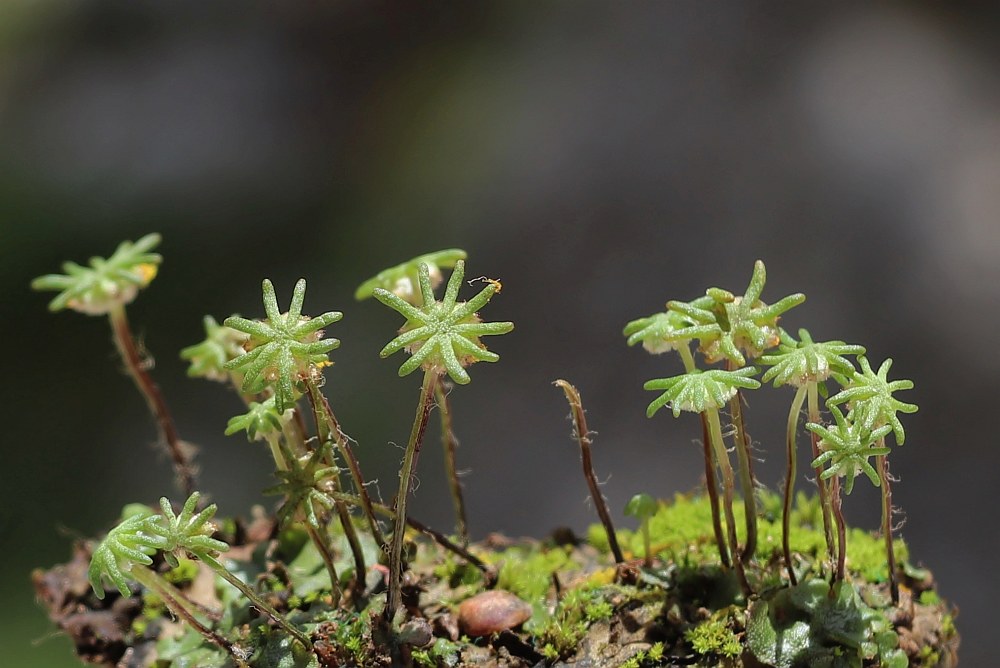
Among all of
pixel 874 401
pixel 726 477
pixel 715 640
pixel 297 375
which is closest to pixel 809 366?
pixel 874 401

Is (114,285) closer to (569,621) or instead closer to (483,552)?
(483,552)

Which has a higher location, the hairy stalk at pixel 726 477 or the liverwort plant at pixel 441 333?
the liverwort plant at pixel 441 333

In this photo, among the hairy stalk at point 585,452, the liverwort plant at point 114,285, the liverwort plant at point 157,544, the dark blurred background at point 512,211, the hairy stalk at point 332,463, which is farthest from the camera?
the dark blurred background at point 512,211

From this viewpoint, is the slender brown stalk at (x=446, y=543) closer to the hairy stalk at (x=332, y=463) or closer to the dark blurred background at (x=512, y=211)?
the hairy stalk at (x=332, y=463)

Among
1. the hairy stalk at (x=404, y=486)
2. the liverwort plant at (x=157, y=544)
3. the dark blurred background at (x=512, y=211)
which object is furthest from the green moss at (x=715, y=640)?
the dark blurred background at (x=512, y=211)

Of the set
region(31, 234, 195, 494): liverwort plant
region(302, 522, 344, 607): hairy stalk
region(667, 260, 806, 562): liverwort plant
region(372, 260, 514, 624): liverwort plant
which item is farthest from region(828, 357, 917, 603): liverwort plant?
region(31, 234, 195, 494): liverwort plant

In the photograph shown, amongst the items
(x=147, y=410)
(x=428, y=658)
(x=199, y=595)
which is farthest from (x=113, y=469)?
(x=428, y=658)

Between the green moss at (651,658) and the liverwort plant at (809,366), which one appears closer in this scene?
the liverwort plant at (809,366)
